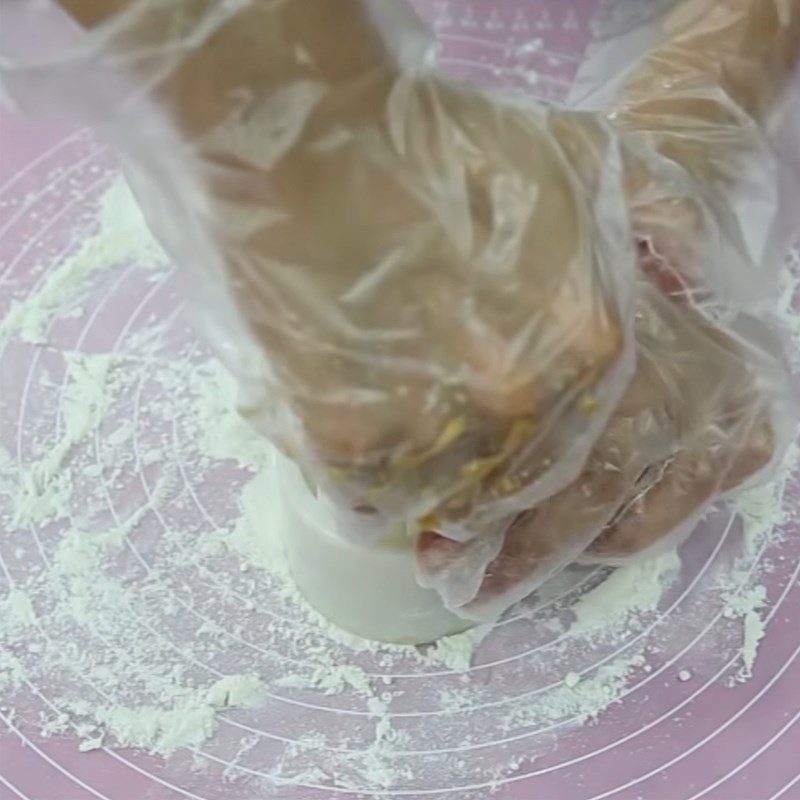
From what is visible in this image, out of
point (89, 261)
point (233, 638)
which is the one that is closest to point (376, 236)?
point (233, 638)

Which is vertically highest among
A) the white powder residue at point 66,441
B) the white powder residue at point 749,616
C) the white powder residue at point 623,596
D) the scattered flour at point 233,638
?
the white powder residue at point 66,441

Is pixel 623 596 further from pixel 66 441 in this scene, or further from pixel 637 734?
pixel 66 441

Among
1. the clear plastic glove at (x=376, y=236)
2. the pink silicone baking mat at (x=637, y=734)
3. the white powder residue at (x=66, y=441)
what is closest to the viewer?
the clear plastic glove at (x=376, y=236)

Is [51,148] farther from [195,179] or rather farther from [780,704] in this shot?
[780,704]

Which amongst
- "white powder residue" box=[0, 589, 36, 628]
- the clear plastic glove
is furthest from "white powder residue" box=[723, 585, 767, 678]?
"white powder residue" box=[0, 589, 36, 628]

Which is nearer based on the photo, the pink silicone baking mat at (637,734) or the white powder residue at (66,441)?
the pink silicone baking mat at (637,734)

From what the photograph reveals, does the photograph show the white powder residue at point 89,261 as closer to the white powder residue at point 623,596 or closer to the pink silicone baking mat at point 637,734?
the pink silicone baking mat at point 637,734

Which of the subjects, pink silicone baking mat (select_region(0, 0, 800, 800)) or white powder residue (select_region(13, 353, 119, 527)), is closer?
pink silicone baking mat (select_region(0, 0, 800, 800))

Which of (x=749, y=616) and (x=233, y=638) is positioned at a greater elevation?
(x=233, y=638)

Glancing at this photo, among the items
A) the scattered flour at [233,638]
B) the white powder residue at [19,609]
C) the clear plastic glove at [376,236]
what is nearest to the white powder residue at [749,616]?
the scattered flour at [233,638]

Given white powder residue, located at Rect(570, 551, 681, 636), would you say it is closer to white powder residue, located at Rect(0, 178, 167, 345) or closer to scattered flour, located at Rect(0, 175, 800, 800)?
scattered flour, located at Rect(0, 175, 800, 800)

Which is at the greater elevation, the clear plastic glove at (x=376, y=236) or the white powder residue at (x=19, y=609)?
the clear plastic glove at (x=376, y=236)
